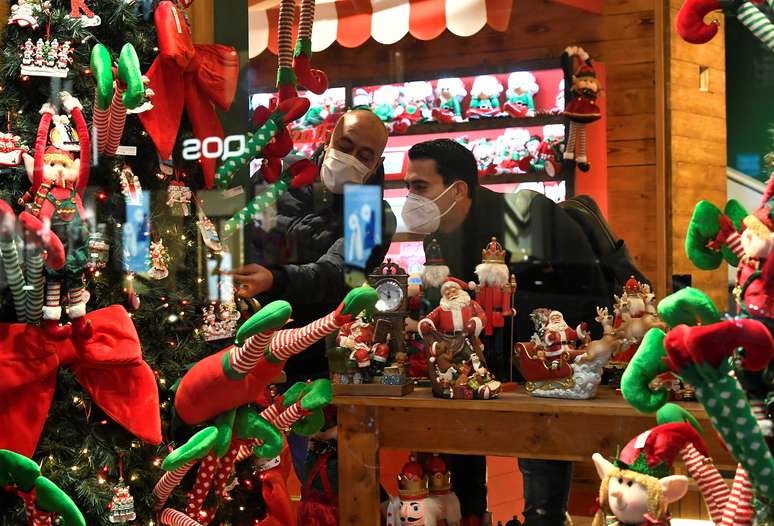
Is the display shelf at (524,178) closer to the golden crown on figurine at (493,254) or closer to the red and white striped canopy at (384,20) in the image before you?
the golden crown on figurine at (493,254)

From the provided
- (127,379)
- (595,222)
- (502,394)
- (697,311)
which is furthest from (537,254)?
(127,379)

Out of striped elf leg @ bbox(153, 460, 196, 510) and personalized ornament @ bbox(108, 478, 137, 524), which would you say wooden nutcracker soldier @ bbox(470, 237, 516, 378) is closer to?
striped elf leg @ bbox(153, 460, 196, 510)

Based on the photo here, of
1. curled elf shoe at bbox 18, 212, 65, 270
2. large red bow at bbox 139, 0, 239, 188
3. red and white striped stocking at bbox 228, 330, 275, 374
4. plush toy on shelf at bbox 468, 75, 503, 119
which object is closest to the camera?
curled elf shoe at bbox 18, 212, 65, 270

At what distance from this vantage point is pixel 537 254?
3.44 meters

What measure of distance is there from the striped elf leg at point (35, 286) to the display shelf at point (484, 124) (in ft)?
4.64

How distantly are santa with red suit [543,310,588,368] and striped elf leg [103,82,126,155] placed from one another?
151 centimetres

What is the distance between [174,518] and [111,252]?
86cm

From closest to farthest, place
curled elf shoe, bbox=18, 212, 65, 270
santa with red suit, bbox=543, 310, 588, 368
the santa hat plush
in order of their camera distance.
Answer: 1. the santa hat plush
2. curled elf shoe, bbox=18, 212, 65, 270
3. santa with red suit, bbox=543, 310, 588, 368

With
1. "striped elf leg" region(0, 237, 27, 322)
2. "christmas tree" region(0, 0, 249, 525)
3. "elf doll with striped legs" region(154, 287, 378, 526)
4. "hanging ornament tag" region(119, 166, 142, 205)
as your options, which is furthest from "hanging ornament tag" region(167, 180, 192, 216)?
"striped elf leg" region(0, 237, 27, 322)

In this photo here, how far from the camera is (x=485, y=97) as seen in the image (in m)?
3.48

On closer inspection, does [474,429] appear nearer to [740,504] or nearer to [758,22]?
[740,504]

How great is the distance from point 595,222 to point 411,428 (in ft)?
3.10

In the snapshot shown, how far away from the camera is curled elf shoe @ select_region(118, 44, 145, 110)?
2.84 meters

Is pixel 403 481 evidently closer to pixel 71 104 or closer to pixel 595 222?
pixel 595 222
